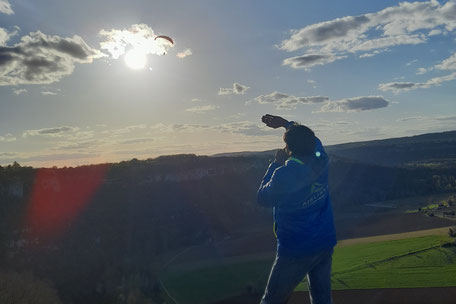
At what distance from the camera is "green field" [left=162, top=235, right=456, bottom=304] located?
30.6 metres

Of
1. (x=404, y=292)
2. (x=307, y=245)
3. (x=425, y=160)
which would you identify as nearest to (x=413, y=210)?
(x=404, y=292)

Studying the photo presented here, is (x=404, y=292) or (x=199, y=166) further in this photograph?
(x=199, y=166)

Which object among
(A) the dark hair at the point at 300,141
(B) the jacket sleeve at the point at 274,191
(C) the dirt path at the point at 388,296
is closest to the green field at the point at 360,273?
(C) the dirt path at the point at 388,296

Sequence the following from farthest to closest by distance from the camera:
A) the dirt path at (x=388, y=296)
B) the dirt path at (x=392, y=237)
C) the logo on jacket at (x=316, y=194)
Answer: the dirt path at (x=392, y=237) → the dirt path at (x=388, y=296) → the logo on jacket at (x=316, y=194)

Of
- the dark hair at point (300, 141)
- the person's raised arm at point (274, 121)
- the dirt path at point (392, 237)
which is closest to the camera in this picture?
the dark hair at point (300, 141)

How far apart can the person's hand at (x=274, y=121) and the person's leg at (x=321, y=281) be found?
5.76 ft

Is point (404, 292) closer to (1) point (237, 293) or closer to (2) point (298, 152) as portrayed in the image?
(1) point (237, 293)

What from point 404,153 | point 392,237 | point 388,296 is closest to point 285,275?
point 388,296

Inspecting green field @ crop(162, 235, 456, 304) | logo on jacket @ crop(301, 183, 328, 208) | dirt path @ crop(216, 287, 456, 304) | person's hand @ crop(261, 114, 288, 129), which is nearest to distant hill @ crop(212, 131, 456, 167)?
green field @ crop(162, 235, 456, 304)

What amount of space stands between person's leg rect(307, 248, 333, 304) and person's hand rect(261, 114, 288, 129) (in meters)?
1.76

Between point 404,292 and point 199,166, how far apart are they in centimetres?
5732

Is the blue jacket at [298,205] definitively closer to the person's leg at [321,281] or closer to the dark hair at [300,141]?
the dark hair at [300,141]

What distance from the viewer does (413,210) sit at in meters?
76.4

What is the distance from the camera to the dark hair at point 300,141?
4.30m
